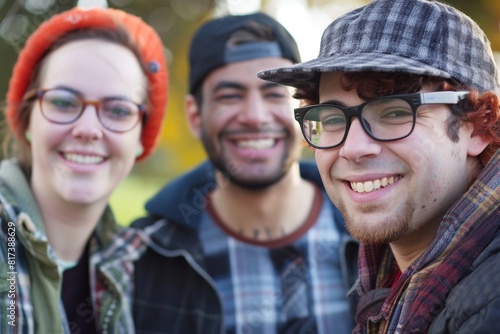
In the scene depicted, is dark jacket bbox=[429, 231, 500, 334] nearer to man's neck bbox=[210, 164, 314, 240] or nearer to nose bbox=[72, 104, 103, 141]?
nose bbox=[72, 104, 103, 141]

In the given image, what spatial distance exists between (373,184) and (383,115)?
21cm

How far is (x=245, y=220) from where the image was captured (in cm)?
394

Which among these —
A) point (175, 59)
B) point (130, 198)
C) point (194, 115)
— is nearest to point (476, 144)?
point (194, 115)

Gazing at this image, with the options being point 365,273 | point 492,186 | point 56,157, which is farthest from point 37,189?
point 492,186

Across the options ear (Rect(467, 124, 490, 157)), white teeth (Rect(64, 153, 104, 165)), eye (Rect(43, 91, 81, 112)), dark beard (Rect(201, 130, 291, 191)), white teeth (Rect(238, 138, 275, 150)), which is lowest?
dark beard (Rect(201, 130, 291, 191))

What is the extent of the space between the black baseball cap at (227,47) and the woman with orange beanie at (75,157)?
54 cm

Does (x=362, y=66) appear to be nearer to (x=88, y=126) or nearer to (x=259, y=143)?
(x=88, y=126)

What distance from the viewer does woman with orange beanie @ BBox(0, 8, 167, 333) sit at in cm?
313

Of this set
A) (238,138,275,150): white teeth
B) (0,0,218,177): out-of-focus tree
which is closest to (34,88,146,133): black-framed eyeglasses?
(238,138,275,150): white teeth

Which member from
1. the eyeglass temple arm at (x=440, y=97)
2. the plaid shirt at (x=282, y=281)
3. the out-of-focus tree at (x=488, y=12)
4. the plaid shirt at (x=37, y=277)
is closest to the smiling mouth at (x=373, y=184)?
the eyeglass temple arm at (x=440, y=97)

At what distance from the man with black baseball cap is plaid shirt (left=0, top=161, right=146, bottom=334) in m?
0.21

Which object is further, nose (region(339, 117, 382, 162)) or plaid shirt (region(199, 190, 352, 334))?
plaid shirt (region(199, 190, 352, 334))

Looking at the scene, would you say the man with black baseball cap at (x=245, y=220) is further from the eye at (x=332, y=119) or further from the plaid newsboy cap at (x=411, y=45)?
the plaid newsboy cap at (x=411, y=45)

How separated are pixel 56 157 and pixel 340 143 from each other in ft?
5.16
